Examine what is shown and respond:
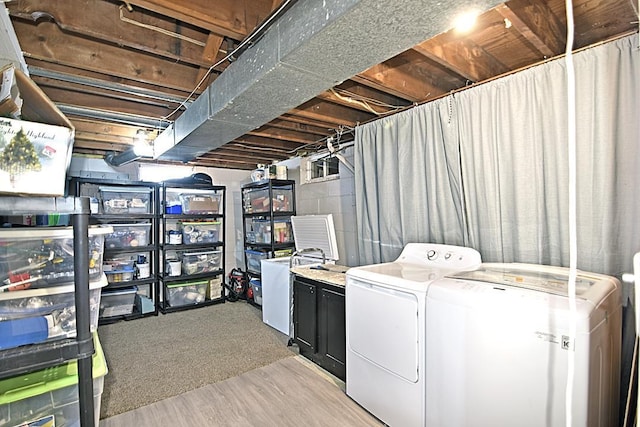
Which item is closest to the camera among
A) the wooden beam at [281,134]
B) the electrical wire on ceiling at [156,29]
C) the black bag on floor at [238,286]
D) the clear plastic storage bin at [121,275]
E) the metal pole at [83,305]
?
the metal pole at [83,305]

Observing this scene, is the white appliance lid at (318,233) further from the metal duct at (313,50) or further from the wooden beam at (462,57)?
the wooden beam at (462,57)

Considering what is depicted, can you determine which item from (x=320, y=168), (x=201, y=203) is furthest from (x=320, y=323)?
(x=201, y=203)

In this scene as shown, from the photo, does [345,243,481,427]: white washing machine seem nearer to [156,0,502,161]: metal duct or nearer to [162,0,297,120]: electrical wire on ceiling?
[156,0,502,161]: metal duct

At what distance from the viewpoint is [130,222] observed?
4297 millimetres

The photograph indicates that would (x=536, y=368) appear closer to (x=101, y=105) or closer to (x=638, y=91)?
(x=638, y=91)

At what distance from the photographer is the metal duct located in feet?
3.74

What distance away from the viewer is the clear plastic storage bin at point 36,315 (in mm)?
1106

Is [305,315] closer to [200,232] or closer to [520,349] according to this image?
[520,349]

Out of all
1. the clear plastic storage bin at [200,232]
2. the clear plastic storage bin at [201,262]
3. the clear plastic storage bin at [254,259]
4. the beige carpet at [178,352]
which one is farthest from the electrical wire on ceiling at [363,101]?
the clear plastic storage bin at [201,262]

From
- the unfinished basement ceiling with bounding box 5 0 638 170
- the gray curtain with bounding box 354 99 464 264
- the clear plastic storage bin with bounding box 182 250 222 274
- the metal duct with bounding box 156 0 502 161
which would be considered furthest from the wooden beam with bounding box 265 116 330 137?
the clear plastic storage bin with bounding box 182 250 222 274

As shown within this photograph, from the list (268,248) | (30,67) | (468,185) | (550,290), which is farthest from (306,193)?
(550,290)

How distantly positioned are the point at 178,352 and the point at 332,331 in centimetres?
165

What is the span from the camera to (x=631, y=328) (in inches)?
62.6

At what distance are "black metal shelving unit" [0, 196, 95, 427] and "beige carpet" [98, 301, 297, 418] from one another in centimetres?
149
